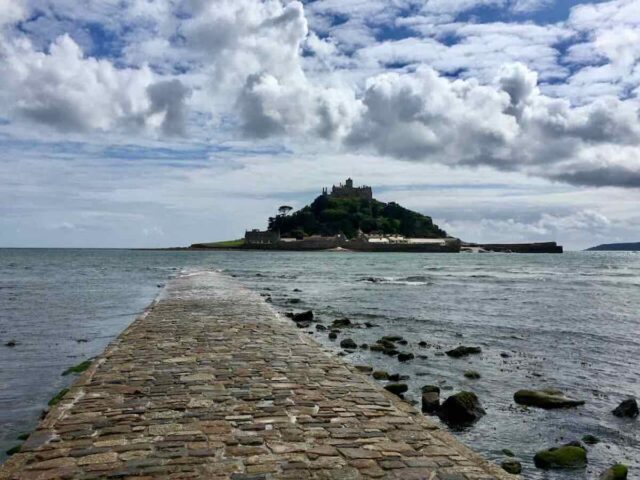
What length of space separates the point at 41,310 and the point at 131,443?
77.9ft

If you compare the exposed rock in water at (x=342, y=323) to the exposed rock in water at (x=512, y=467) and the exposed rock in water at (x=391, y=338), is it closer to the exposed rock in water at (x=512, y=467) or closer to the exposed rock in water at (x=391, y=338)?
the exposed rock in water at (x=391, y=338)

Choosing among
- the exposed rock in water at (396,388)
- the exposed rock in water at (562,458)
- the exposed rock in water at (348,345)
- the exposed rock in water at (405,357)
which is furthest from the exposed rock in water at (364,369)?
the exposed rock in water at (562,458)

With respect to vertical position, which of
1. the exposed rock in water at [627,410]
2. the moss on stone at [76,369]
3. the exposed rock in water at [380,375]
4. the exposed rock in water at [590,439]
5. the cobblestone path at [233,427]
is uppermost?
the cobblestone path at [233,427]

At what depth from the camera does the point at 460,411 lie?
1055 centimetres

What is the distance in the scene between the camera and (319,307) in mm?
32000

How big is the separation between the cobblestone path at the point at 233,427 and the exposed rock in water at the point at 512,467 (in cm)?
104

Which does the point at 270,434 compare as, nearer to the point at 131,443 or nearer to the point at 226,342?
the point at 131,443

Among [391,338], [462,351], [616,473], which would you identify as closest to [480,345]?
[462,351]

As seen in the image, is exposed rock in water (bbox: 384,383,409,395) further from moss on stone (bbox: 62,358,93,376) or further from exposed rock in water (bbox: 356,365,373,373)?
moss on stone (bbox: 62,358,93,376)

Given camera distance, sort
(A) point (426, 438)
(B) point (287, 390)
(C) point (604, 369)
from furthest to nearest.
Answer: (C) point (604, 369) → (B) point (287, 390) → (A) point (426, 438)

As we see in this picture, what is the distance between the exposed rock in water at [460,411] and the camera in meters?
10.4

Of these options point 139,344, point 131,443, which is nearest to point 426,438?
point 131,443

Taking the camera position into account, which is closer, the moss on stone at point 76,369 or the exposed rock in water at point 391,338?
the moss on stone at point 76,369

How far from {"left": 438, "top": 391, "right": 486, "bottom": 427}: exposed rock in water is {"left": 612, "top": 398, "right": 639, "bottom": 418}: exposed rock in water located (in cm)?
280
